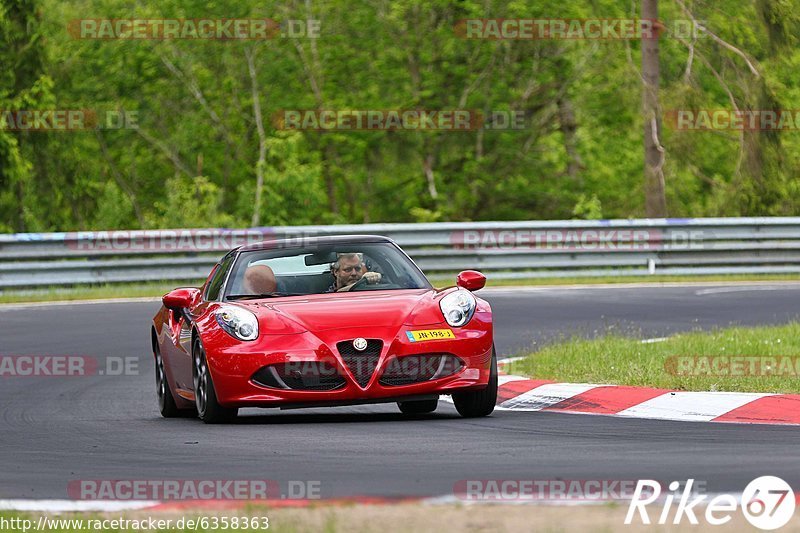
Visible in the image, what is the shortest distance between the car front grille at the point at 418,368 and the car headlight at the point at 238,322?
88cm

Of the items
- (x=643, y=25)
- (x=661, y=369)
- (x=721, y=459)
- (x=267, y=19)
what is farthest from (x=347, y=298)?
(x=267, y=19)

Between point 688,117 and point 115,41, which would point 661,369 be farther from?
point 115,41

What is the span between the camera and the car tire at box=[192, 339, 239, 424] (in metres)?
10.5

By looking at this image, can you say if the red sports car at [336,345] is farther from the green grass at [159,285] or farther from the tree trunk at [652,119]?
the tree trunk at [652,119]

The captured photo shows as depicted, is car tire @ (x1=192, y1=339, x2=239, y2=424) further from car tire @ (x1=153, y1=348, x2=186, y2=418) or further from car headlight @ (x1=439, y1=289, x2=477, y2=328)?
car headlight @ (x1=439, y1=289, x2=477, y2=328)

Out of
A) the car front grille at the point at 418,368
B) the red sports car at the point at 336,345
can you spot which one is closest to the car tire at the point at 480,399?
the red sports car at the point at 336,345

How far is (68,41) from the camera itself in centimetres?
4112

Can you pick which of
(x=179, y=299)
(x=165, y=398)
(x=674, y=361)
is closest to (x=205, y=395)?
(x=179, y=299)

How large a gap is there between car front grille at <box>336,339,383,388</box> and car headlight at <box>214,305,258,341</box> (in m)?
0.58

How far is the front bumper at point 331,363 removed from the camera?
1015 cm

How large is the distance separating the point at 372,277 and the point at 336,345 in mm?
1321

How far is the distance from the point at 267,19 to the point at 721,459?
3185 cm

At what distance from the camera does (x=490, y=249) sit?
26.0m

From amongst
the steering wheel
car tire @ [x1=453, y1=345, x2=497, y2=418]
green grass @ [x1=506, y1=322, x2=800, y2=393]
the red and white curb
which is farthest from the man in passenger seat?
green grass @ [x1=506, y1=322, x2=800, y2=393]
